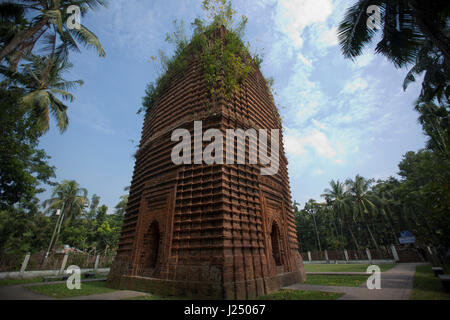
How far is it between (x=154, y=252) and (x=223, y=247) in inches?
152

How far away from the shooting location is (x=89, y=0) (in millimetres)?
11203

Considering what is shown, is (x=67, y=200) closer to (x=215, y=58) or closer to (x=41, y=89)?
(x=41, y=89)

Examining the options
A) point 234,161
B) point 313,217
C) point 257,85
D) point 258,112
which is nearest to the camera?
point 234,161

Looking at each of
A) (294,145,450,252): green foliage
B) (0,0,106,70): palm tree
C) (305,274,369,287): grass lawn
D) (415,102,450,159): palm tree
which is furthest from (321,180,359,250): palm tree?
(0,0,106,70): palm tree

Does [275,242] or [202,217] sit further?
[275,242]

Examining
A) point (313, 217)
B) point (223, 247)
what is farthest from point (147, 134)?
point (313, 217)

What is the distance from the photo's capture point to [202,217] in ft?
21.6

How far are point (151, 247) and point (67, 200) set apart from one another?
958 inches

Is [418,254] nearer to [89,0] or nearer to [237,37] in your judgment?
[237,37]

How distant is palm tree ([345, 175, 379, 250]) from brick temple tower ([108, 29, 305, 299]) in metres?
25.4

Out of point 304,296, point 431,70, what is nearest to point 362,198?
point 431,70

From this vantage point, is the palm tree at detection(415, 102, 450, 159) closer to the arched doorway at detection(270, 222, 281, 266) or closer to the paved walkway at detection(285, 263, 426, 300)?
the paved walkway at detection(285, 263, 426, 300)

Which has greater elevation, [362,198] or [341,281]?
[362,198]

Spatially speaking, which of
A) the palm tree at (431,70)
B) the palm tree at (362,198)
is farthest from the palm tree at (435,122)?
the palm tree at (362,198)
